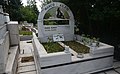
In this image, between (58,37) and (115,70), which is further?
(58,37)

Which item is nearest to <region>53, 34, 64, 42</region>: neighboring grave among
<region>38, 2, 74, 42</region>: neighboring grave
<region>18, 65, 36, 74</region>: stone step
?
<region>38, 2, 74, 42</region>: neighboring grave

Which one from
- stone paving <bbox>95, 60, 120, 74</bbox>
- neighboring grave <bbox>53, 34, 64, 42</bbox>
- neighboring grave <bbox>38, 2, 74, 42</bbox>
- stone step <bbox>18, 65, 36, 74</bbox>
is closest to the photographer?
stone paving <bbox>95, 60, 120, 74</bbox>

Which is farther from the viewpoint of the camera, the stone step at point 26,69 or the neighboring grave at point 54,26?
the neighboring grave at point 54,26

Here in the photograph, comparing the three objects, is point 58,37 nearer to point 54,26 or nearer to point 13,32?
point 54,26


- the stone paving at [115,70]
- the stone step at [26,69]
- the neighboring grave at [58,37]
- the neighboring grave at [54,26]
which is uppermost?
the neighboring grave at [54,26]

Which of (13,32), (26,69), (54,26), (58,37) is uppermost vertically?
(54,26)

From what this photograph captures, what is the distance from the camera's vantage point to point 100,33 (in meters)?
5.50

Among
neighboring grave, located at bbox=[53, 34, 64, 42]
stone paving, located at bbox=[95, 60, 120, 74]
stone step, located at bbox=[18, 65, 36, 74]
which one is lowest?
stone step, located at bbox=[18, 65, 36, 74]

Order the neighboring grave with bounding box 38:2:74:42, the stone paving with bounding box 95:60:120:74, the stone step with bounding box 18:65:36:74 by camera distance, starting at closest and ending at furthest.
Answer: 1. the stone paving with bounding box 95:60:120:74
2. the stone step with bounding box 18:65:36:74
3. the neighboring grave with bounding box 38:2:74:42

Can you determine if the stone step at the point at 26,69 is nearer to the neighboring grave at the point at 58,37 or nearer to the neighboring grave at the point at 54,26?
the neighboring grave at the point at 54,26

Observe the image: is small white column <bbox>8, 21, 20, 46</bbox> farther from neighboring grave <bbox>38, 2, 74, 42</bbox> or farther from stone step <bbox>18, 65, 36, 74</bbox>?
stone step <bbox>18, 65, 36, 74</bbox>

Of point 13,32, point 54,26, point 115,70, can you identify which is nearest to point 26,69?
point 13,32

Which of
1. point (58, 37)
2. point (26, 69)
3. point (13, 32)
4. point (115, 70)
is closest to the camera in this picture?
Answer: point (115, 70)

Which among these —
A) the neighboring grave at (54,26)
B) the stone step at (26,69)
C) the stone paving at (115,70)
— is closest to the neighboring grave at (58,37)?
the neighboring grave at (54,26)
